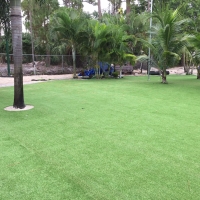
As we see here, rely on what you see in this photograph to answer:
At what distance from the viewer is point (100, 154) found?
2.95m

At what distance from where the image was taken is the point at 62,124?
4246mm

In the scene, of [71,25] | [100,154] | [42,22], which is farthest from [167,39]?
[42,22]

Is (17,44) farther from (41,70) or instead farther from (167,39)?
(41,70)

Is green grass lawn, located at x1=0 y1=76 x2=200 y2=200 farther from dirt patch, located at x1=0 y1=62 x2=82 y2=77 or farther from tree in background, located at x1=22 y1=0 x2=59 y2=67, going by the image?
tree in background, located at x1=22 y1=0 x2=59 y2=67

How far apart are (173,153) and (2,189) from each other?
206 cm

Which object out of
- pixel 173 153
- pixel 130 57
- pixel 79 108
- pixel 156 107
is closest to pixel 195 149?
pixel 173 153

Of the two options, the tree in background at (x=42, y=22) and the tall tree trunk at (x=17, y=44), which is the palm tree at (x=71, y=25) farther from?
the tall tree trunk at (x=17, y=44)

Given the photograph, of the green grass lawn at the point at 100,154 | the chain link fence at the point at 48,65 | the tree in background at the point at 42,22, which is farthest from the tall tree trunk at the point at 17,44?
the tree in background at the point at 42,22

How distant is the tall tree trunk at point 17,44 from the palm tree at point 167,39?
6678mm

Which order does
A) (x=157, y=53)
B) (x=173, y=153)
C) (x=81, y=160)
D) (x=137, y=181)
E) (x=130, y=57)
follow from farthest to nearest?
(x=130, y=57) → (x=157, y=53) → (x=173, y=153) → (x=81, y=160) → (x=137, y=181)

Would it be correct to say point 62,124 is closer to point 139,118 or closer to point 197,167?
point 139,118

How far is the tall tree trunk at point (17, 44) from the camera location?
5.15 metres

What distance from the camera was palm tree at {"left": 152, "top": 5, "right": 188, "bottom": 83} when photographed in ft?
32.8

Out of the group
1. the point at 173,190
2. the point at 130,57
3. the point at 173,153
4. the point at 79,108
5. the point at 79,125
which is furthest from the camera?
the point at 130,57
